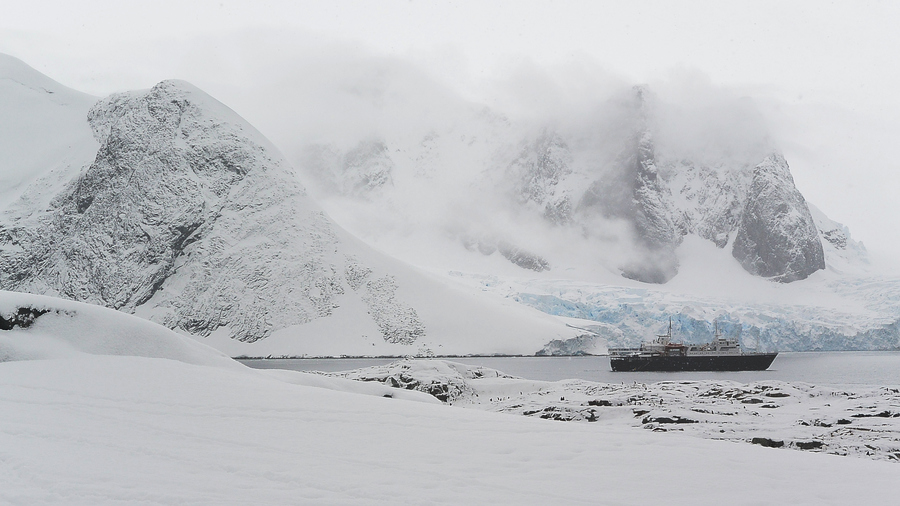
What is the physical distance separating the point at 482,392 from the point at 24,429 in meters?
25.1

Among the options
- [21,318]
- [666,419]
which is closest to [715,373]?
[666,419]

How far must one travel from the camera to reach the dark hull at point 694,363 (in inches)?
3263

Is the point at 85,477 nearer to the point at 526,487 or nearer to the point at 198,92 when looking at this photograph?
the point at 526,487

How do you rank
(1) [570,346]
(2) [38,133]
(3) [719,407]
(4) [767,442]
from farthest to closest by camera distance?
(2) [38,133]
(1) [570,346]
(3) [719,407]
(4) [767,442]

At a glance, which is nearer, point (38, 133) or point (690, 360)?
point (690, 360)

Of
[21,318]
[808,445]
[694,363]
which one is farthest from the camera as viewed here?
[694,363]

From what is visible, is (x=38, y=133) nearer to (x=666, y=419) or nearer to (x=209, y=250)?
(x=209, y=250)

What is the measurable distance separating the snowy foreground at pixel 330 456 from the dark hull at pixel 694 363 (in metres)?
74.4

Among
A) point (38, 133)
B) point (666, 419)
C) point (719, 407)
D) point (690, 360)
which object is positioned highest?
point (38, 133)

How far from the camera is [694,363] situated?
8394cm

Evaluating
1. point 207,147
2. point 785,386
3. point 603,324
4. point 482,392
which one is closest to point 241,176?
point 207,147

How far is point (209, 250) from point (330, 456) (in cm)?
13389

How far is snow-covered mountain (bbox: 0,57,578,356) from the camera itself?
416 ft

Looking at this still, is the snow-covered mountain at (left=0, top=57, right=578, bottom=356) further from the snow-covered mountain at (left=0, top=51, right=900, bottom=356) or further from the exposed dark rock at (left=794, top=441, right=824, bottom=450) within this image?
the exposed dark rock at (left=794, top=441, right=824, bottom=450)
